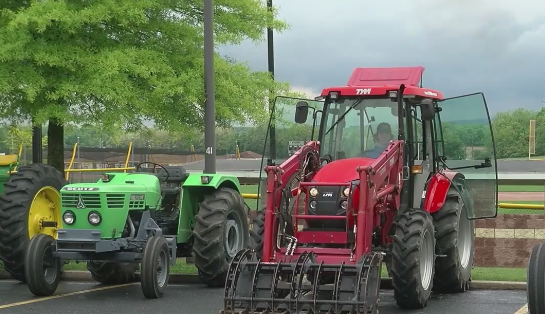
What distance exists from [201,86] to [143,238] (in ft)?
14.5

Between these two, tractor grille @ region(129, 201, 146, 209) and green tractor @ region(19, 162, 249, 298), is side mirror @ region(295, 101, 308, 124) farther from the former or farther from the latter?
tractor grille @ region(129, 201, 146, 209)

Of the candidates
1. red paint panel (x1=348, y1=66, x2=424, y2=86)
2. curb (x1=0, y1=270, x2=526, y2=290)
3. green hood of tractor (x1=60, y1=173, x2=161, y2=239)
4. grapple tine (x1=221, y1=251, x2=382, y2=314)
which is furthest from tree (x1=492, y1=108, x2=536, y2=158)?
grapple tine (x1=221, y1=251, x2=382, y2=314)

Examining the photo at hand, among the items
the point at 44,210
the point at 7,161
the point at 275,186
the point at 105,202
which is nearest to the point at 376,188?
the point at 275,186

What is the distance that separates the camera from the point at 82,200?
1109 cm

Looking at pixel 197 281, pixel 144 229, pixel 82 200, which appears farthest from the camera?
pixel 197 281

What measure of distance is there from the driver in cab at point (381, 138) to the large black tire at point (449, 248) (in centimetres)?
124

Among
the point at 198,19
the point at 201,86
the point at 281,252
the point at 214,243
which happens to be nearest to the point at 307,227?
the point at 281,252

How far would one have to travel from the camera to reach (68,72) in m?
14.7

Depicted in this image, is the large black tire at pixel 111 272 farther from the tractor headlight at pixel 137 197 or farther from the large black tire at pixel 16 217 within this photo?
the tractor headlight at pixel 137 197

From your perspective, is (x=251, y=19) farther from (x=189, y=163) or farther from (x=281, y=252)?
(x=189, y=163)

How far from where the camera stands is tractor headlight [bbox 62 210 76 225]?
1102cm

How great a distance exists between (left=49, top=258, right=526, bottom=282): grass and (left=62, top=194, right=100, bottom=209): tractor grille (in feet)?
7.57

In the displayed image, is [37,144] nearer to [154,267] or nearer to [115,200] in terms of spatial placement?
[115,200]

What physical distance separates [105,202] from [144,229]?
0.68 m
